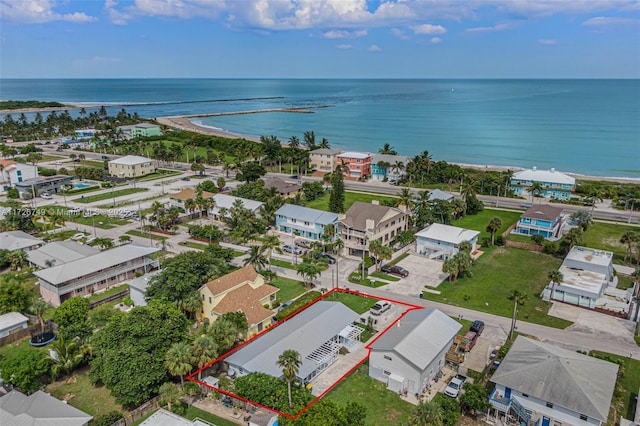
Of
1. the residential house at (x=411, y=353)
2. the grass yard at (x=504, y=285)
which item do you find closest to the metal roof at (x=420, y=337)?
the residential house at (x=411, y=353)

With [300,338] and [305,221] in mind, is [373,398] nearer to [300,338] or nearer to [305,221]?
[300,338]

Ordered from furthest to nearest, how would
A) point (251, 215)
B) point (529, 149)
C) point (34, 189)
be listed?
point (529, 149)
point (34, 189)
point (251, 215)

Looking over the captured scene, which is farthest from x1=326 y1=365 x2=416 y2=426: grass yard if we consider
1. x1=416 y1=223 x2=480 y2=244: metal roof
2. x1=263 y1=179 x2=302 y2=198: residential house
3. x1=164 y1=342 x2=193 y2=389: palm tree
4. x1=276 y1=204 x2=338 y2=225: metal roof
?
x1=263 y1=179 x2=302 y2=198: residential house

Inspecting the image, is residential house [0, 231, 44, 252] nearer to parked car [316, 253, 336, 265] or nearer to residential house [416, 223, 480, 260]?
parked car [316, 253, 336, 265]

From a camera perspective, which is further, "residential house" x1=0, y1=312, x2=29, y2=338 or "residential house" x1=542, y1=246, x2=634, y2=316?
"residential house" x1=542, y1=246, x2=634, y2=316

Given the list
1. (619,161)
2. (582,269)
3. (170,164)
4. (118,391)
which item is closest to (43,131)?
(170,164)

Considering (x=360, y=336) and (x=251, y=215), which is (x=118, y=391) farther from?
(x=251, y=215)
